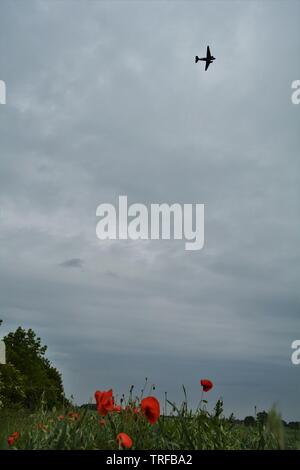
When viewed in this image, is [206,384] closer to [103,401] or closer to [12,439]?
[103,401]

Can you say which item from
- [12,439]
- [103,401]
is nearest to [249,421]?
[103,401]

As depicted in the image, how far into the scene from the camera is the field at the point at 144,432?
674 cm

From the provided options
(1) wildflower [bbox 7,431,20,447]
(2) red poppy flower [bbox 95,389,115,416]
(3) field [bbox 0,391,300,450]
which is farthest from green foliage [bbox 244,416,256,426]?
(1) wildflower [bbox 7,431,20,447]

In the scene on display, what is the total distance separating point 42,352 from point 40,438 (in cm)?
4376

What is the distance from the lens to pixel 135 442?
23.6 feet

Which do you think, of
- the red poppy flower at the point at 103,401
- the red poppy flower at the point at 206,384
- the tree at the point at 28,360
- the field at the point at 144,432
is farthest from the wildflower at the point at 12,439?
the tree at the point at 28,360

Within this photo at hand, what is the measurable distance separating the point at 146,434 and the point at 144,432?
0.69ft

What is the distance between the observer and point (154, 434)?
7.83m

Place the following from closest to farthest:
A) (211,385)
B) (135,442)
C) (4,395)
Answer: (135,442) < (211,385) < (4,395)

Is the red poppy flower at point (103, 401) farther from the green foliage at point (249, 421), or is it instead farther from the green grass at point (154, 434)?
the green foliage at point (249, 421)

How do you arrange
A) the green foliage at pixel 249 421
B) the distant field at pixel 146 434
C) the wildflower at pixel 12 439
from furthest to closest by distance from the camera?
the green foliage at pixel 249 421, the distant field at pixel 146 434, the wildflower at pixel 12 439
